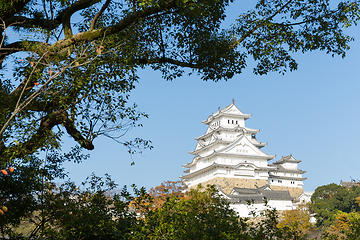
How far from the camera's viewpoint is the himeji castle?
30609 mm

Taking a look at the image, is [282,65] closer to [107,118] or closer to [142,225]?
[107,118]

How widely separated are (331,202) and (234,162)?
1117cm

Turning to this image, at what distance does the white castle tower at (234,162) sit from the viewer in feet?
108

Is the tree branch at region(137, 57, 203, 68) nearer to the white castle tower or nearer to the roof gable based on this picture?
the white castle tower

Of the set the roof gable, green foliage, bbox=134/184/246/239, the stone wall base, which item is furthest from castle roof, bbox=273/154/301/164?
green foliage, bbox=134/184/246/239

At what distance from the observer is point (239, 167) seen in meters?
33.2

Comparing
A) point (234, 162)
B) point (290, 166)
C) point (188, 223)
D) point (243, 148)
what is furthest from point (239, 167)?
point (188, 223)

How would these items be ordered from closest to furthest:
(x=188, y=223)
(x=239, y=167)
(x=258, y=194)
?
(x=188, y=223) → (x=258, y=194) → (x=239, y=167)

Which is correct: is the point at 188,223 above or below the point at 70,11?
below

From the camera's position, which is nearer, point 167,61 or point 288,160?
point 167,61

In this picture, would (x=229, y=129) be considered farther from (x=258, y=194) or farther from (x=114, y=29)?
(x=114, y=29)

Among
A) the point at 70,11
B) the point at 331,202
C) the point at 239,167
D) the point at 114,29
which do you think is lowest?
the point at 114,29

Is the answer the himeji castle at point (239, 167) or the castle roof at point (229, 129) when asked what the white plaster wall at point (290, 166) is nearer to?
the himeji castle at point (239, 167)

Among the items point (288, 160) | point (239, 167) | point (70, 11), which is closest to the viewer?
point (70, 11)
